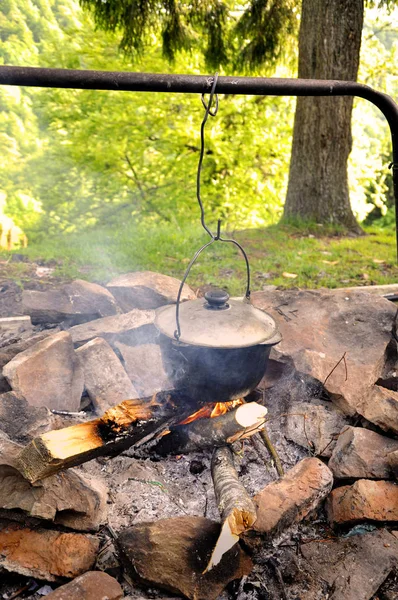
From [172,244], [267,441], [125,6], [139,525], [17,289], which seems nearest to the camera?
[139,525]

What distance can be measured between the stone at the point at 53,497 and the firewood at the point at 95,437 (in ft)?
0.30

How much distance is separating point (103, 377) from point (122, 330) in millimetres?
498

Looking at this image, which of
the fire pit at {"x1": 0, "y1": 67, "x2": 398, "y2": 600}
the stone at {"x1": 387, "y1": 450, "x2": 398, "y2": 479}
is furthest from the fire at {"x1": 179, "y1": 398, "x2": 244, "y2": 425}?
the stone at {"x1": 387, "y1": 450, "x2": 398, "y2": 479}

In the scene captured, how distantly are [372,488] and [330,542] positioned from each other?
0.32 metres

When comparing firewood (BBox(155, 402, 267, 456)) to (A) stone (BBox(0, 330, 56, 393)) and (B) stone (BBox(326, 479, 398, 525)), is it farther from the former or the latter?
(A) stone (BBox(0, 330, 56, 393))

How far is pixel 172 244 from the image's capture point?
20.3ft

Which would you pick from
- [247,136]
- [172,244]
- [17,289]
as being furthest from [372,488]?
[247,136]

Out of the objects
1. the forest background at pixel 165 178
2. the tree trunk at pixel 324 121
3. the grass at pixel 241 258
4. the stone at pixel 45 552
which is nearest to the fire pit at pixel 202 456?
the stone at pixel 45 552

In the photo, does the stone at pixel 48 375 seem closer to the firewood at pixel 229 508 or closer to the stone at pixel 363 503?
the firewood at pixel 229 508

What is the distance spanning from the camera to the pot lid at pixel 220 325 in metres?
2.27

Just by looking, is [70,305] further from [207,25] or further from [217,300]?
[207,25]

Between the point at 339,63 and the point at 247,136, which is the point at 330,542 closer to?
the point at 339,63

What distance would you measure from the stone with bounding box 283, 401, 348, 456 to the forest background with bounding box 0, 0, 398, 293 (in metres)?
2.44

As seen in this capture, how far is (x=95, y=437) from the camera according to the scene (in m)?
2.12
